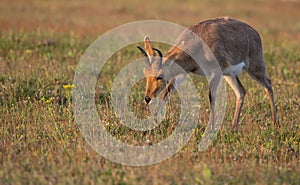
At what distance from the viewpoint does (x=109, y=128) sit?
7.71 m

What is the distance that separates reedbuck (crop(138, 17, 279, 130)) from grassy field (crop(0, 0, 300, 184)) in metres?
0.54

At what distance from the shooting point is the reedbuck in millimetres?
7684

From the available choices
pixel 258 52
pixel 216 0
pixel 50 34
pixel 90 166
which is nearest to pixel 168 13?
pixel 216 0

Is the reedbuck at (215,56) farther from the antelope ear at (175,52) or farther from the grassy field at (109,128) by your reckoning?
the grassy field at (109,128)

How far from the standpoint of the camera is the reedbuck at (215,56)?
7684 mm

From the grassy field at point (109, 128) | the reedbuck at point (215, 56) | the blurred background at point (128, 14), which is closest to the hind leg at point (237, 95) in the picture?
the reedbuck at point (215, 56)

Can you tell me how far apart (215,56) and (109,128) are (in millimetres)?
2040

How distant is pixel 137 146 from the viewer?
6914 millimetres

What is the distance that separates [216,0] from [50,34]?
20.5 m

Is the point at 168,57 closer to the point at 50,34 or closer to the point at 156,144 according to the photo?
the point at 156,144

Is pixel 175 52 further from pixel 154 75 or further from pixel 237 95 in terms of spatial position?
pixel 237 95

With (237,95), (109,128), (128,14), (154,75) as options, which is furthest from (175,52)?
(128,14)

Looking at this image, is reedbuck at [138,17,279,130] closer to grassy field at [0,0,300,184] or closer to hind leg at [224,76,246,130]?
hind leg at [224,76,246,130]

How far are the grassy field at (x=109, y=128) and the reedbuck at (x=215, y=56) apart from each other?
0.54m
